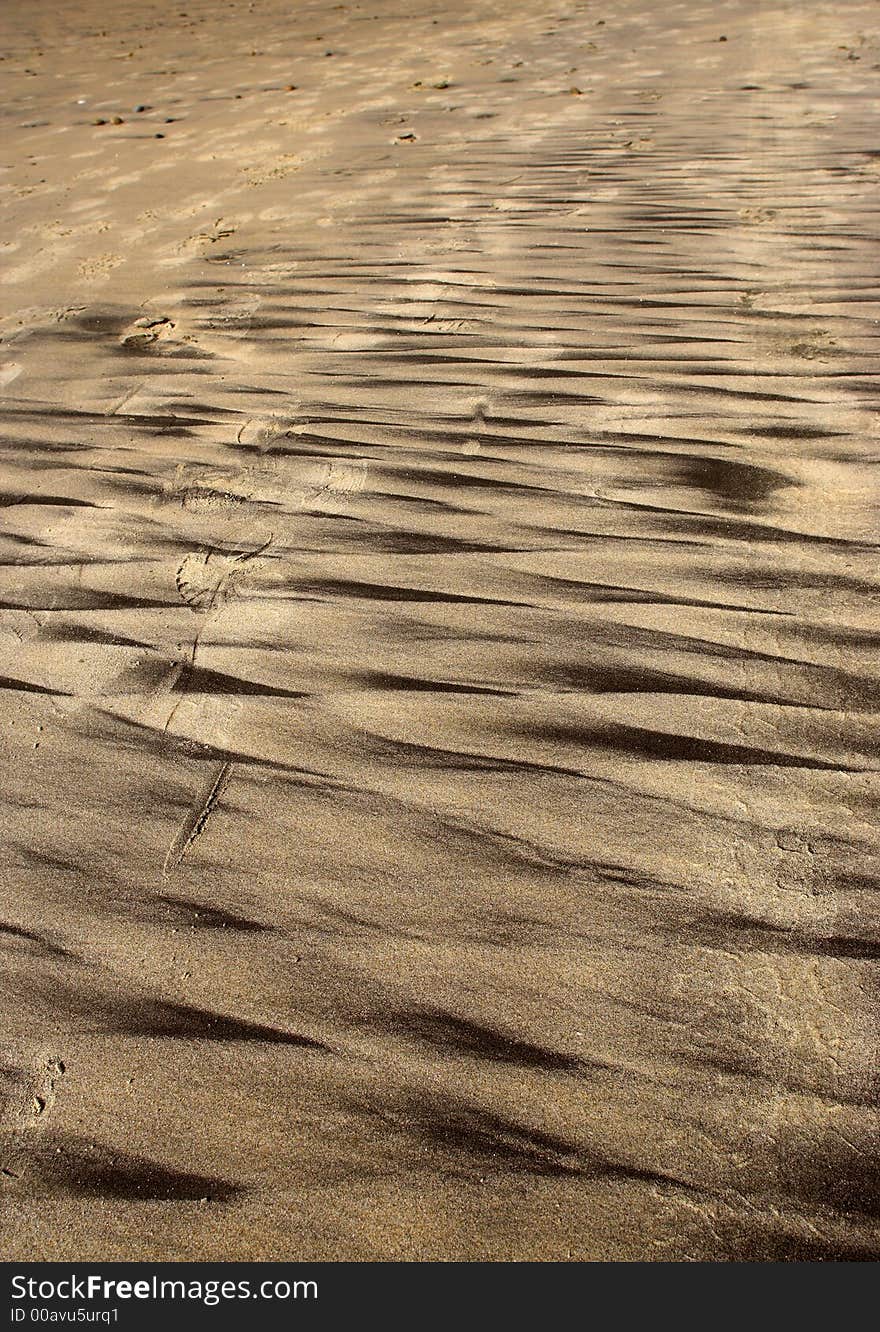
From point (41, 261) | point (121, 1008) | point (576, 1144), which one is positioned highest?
point (41, 261)

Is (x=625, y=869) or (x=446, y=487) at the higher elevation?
(x=446, y=487)

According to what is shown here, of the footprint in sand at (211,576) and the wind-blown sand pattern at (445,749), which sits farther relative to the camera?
the footprint in sand at (211,576)

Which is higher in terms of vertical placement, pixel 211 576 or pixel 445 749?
pixel 211 576

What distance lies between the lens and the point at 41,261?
171 inches

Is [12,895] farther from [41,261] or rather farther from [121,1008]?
[41,261]

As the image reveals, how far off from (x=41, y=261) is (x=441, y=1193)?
4.20 meters

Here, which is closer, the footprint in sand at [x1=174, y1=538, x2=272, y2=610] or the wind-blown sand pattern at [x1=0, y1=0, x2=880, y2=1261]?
the wind-blown sand pattern at [x1=0, y1=0, x2=880, y2=1261]

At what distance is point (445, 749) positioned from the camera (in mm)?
1792

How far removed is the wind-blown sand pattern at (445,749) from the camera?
1235 mm

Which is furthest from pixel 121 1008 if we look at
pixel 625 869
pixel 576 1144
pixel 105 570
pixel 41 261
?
pixel 41 261

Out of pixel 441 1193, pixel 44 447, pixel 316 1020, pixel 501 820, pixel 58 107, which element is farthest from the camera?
pixel 58 107

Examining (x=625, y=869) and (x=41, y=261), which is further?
(x=41, y=261)

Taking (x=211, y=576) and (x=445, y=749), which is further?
(x=211, y=576)

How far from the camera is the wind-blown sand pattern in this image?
4.05ft
